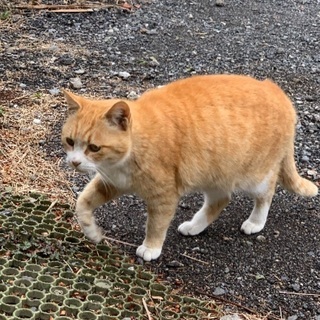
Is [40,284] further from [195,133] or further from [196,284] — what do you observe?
[195,133]

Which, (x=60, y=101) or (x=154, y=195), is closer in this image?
(x=154, y=195)

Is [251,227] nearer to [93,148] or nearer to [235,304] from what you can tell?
[235,304]

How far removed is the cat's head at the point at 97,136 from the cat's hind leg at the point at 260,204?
965mm

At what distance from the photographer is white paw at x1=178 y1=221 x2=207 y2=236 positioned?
12.5 feet

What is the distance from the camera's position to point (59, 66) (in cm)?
599

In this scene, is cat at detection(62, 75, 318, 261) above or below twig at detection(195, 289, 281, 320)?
above

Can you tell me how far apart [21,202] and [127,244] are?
2.43ft

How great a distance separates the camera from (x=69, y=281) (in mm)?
3209

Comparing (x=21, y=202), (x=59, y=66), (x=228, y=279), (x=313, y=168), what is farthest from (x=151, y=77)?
(x=228, y=279)

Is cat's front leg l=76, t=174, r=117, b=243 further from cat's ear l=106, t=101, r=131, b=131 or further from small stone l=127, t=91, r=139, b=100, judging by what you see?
small stone l=127, t=91, r=139, b=100

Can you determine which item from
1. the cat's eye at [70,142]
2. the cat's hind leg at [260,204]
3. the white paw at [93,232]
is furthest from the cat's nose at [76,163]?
the cat's hind leg at [260,204]

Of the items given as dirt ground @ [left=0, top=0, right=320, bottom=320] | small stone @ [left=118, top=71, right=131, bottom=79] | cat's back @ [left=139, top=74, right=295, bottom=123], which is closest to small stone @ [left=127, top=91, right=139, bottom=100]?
dirt ground @ [left=0, top=0, right=320, bottom=320]

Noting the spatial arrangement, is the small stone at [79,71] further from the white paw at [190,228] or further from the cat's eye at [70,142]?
the cat's eye at [70,142]

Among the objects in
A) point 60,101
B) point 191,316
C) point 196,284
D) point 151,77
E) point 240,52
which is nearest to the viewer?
point 191,316
